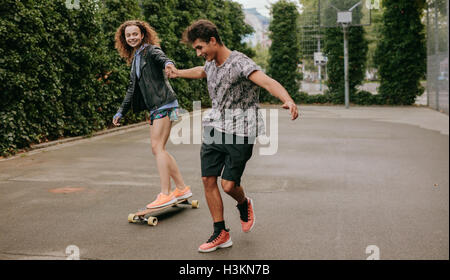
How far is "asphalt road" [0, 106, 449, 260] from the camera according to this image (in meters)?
4.51

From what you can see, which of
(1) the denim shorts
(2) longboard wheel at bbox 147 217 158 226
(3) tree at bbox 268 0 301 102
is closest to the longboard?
(2) longboard wheel at bbox 147 217 158 226

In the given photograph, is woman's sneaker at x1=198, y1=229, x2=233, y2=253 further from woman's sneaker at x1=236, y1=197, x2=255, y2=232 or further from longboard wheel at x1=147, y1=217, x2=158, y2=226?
longboard wheel at x1=147, y1=217, x2=158, y2=226

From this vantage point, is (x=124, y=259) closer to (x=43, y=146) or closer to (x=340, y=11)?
(x=43, y=146)

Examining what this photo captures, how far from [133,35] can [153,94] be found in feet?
2.12

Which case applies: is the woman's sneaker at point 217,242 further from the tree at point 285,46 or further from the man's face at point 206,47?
the tree at point 285,46

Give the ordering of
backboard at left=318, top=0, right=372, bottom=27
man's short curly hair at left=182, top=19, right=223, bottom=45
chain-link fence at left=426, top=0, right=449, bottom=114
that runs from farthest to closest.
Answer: backboard at left=318, top=0, right=372, bottom=27 → chain-link fence at left=426, top=0, right=449, bottom=114 → man's short curly hair at left=182, top=19, right=223, bottom=45

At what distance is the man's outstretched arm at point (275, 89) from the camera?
403 centimetres

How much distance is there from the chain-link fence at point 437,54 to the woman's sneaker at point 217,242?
15803mm

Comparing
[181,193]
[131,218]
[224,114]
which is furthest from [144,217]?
[224,114]

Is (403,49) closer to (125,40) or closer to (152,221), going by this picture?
(125,40)

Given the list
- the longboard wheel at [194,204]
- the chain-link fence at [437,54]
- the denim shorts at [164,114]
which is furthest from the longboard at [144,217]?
the chain-link fence at [437,54]

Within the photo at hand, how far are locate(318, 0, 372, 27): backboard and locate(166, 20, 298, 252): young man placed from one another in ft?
71.8
